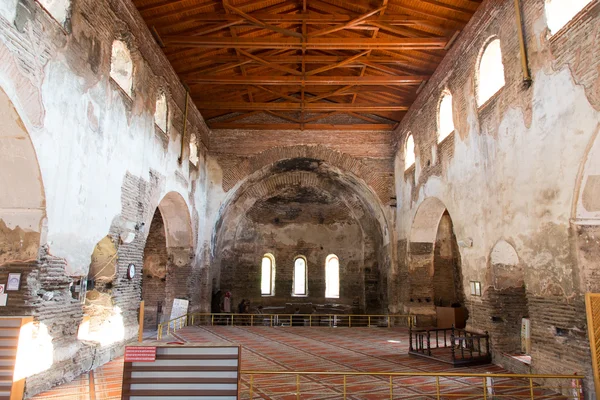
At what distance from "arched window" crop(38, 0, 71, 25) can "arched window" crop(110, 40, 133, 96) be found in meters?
1.73

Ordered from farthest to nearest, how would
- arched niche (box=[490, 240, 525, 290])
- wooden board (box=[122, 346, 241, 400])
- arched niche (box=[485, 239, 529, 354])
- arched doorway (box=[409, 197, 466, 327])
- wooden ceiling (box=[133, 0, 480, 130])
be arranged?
arched doorway (box=[409, 197, 466, 327]) < wooden ceiling (box=[133, 0, 480, 130]) < arched niche (box=[485, 239, 529, 354]) < arched niche (box=[490, 240, 525, 290]) < wooden board (box=[122, 346, 241, 400])

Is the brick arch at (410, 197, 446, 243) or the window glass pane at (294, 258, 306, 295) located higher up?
the brick arch at (410, 197, 446, 243)

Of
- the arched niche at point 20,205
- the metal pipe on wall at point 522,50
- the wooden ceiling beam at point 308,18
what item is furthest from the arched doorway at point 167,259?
the metal pipe on wall at point 522,50

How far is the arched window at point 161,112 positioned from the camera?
→ 11.3 m

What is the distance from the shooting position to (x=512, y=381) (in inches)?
280

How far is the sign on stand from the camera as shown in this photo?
13.0m

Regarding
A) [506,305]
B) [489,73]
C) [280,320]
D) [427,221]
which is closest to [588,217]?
[506,305]

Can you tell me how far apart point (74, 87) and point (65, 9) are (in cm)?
119

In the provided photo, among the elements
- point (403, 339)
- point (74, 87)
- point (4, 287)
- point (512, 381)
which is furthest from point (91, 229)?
point (403, 339)

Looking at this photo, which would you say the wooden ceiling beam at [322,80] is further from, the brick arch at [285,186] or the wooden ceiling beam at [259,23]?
the brick arch at [285,186]

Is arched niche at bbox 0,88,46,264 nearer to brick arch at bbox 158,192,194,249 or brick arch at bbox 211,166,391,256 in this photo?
brick arch at bbox 158,192,194,249

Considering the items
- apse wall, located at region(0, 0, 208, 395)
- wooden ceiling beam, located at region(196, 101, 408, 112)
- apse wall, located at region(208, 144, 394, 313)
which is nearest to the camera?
apse wall, located at region(0, 0, 208, 395)

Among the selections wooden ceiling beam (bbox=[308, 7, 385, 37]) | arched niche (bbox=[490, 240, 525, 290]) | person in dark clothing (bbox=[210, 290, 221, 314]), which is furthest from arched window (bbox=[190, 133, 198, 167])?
arched niche (bbox=[490, 240, 525, 290])

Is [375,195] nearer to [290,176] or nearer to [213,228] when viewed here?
[290,176]
